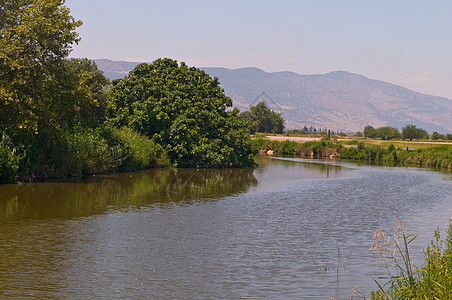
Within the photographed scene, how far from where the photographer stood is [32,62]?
90.2 feet

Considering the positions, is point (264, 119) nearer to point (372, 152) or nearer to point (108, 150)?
point (372, 152)

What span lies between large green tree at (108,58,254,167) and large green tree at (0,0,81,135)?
577 inches

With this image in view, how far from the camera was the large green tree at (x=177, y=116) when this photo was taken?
44.3 m

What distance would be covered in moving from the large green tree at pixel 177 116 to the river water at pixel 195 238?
11529 millimetres

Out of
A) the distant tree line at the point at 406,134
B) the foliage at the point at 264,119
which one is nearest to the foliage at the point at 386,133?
the distant tree line at the point at 406,134

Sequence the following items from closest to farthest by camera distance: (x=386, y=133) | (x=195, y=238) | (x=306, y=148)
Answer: (x=195, y=238) < (x=306, y=148) < (x=386, y=133)

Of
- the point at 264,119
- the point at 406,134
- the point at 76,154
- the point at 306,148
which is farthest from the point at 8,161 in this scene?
the point at 264,119

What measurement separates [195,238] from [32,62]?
51.7 feet

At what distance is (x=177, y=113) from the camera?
45.5 meters

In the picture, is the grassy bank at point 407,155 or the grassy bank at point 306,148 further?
the grassy bank at point 306,148

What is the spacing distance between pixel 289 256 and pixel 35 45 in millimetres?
19874

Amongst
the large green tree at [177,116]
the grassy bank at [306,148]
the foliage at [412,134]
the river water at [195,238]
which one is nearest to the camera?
the river water at [195,238]

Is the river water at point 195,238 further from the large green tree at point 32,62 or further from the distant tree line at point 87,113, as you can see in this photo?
the large green tree at point 32,62

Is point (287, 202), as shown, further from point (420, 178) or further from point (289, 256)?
point (420, 178)
